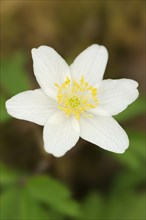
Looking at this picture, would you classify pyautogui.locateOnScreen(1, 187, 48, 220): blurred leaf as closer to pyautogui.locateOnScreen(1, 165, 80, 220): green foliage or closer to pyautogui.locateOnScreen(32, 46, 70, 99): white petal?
pyautogui.locateOnScreen(1, 165, 80, 220): green foliage

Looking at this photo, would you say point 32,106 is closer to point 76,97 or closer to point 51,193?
point 76,97

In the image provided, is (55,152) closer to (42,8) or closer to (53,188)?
(53,188)

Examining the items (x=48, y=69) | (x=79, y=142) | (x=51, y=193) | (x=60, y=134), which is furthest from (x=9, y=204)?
(x=79, y=142)

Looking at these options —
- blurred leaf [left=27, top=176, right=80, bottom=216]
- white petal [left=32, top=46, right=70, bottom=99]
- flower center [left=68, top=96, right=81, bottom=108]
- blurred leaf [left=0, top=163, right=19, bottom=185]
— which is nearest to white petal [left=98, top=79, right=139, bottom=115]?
flower center [left=68, top=96, right=81, bottom=108]

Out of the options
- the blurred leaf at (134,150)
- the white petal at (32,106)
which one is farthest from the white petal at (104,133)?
the blurred leaf at (134,150)

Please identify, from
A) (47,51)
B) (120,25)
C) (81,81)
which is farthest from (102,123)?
(120,25)

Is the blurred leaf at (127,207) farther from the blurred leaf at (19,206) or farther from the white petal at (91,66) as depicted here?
the white petal at (91,66)
